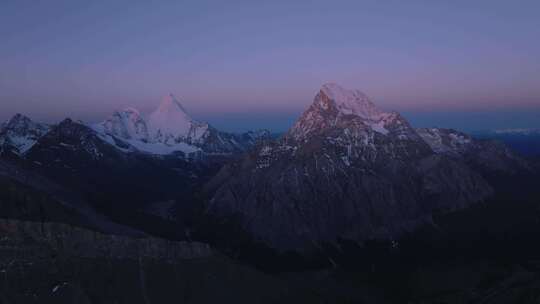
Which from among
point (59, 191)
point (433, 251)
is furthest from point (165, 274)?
point (433, 251)

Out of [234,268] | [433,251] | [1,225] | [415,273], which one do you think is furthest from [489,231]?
[1,225]

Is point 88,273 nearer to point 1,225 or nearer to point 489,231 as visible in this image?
point 1,225

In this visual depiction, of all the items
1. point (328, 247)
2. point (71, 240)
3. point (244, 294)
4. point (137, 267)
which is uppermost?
point (71, 240)

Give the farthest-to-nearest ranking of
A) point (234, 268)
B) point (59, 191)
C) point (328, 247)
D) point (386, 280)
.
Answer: point (328, 247)
point (59, 191)
point (386, 280)
point (234, 268)

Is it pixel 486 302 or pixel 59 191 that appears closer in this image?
pixel 486 302

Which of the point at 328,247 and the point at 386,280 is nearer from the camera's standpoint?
the point at 386,280

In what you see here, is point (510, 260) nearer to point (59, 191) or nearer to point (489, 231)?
point (489, 231)

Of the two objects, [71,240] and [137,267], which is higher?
[71,240]

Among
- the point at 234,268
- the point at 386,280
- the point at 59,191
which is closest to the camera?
the point at 234,268

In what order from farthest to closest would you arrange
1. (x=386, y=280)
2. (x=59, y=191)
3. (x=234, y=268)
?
(x=59, y=191)
(x=386, y=280)
(x=234, y=268)
